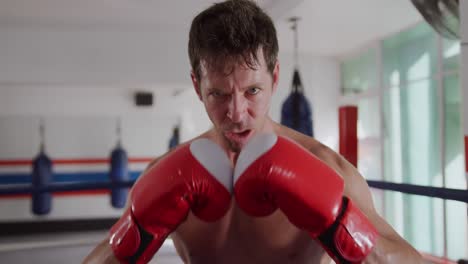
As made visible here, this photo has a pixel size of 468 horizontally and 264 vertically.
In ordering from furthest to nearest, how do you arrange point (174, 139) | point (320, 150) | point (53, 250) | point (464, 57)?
point (174, 139) < point (53, 250) < point (464, 57) < point (320, 150)

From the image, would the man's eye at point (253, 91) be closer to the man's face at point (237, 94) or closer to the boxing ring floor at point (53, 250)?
the man's face at point (237, 94)

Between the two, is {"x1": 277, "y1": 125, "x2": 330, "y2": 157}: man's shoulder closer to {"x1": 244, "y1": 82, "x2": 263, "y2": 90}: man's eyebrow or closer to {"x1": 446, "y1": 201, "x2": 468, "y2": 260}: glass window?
{"x1": 244, "y1": 82, "x2": 263, "y2": 90}: man's eyebrow

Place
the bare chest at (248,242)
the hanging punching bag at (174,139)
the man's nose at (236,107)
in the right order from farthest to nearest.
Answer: the hanging punching bag at (174,139) < the bare chest at (248,242) < the man's nose at (236,107)

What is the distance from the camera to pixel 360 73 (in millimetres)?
5965

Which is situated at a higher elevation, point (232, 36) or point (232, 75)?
point (232, 36)

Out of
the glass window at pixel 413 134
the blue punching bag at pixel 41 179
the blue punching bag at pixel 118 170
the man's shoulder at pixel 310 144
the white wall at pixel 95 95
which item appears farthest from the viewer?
the blue punching bag at pixel 118 170

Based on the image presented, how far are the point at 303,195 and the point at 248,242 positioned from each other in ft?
1.02

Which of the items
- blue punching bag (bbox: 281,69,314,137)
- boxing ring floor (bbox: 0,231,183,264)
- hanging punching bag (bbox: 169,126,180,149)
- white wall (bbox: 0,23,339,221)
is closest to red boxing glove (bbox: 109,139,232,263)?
boxing ring floor (bbox: 0,231,183,264)

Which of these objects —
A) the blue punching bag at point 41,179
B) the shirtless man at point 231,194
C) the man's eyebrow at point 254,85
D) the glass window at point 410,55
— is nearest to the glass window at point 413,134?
the glass window at point 410,55

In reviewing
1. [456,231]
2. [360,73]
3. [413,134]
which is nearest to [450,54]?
[413,134]

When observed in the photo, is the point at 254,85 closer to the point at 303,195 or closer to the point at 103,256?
the point at 303,195

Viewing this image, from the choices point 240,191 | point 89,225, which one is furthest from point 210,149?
point 89,225

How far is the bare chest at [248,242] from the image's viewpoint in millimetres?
1110

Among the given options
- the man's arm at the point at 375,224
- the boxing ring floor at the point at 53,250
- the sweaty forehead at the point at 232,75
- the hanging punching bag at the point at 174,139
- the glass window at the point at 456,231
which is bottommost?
the boxing ring floor at the point at 53,250
